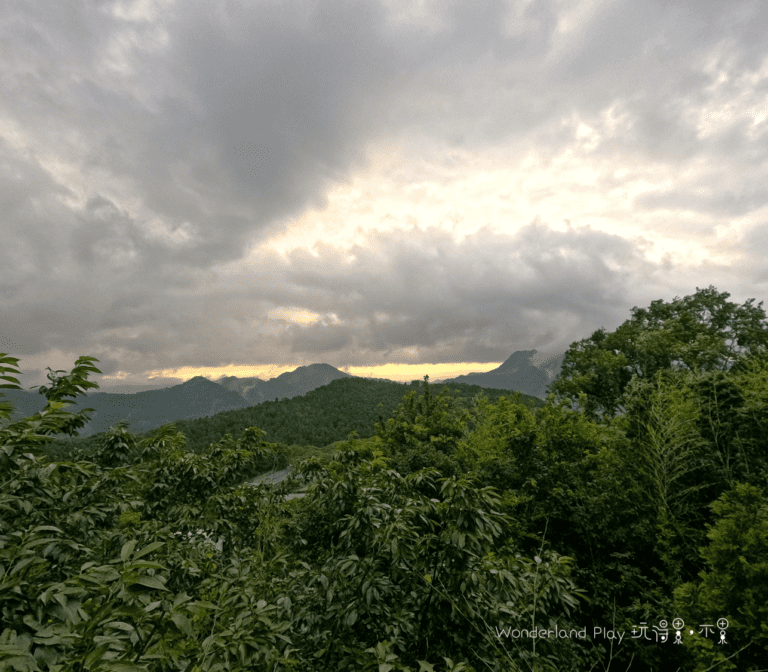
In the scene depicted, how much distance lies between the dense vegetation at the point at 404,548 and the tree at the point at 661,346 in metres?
6.63

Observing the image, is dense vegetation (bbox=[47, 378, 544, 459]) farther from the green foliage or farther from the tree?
the green foliage

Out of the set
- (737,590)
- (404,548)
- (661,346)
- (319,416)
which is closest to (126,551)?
Result: (404,548)

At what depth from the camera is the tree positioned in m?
19.7

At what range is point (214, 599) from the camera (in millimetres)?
3914

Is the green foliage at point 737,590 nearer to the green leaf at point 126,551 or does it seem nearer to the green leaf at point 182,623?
the green leaf at point 182,623

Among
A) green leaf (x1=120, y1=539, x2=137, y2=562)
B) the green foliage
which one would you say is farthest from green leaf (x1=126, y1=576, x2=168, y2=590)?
the green foliage

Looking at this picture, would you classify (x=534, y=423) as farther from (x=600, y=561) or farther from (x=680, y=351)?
(x=680, y=351)

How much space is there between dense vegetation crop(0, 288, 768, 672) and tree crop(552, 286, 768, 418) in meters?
6.63

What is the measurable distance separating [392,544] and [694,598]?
742cm

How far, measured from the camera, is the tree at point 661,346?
64.5ft

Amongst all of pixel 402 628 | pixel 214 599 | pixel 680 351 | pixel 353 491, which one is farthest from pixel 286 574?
pixel 680 351

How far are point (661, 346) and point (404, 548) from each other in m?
22.8

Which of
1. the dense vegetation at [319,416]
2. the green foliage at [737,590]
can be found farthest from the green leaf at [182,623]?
the dense vegetation at [319,416]

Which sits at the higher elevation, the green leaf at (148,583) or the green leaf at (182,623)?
the green leaf at (148,583)
